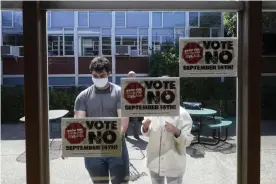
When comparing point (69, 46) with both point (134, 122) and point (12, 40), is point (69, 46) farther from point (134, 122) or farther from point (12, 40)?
point (134, 122)

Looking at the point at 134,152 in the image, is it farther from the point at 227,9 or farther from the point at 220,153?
the point at 227,9

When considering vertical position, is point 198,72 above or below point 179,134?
above

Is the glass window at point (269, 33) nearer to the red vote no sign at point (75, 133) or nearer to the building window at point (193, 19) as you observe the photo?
the building window at point (193, 19)

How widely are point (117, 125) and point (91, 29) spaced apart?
66cm

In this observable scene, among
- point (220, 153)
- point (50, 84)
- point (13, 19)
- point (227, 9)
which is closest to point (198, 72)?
point (227, 9)

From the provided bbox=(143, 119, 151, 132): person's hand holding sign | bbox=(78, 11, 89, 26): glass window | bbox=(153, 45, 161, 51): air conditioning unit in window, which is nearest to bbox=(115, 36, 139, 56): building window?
bbox=(153, 45, 161, 51): air conditioning unit in window

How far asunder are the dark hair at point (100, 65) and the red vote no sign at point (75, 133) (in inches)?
15.1

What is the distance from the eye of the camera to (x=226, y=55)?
83.0 inches

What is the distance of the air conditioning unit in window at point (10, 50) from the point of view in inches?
82.8

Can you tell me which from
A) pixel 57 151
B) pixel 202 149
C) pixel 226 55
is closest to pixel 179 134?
pixel 202 149

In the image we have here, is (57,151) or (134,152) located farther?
(134,152)

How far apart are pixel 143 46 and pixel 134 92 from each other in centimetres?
37

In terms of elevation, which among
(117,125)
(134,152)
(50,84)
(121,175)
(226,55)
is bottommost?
(121,175)

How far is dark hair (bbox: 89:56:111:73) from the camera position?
2.17 meters
